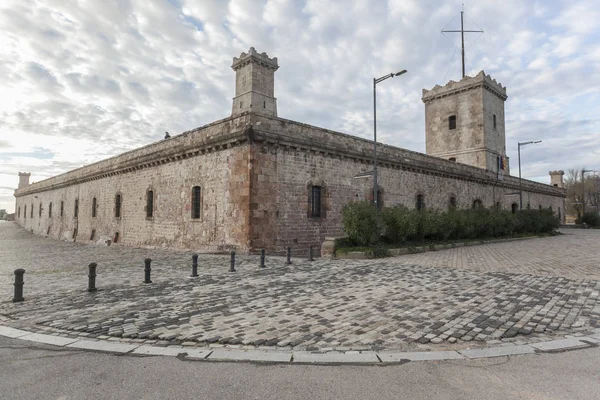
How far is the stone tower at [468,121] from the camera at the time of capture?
30166mm

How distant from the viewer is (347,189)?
17438mm

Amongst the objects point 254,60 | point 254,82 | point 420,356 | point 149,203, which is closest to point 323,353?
point 420,356

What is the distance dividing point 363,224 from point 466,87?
25169 millimetres

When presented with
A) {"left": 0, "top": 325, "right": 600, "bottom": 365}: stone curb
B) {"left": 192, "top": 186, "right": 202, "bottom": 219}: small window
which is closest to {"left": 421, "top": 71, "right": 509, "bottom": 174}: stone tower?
{"left": 192, "top": 186, "right": 202, "bottom": 219}: small window

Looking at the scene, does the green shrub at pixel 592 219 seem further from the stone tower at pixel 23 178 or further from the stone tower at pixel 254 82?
the stone tower at pixel 23 178

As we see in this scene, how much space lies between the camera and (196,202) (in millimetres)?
16297

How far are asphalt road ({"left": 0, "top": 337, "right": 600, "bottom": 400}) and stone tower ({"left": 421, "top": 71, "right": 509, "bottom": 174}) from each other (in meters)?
30.4

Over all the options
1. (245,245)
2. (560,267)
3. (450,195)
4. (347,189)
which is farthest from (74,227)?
(560,267)

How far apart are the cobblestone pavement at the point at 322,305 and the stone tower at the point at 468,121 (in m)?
22.8

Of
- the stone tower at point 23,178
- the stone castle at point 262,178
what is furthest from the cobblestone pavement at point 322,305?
the stone tower at point 23,178

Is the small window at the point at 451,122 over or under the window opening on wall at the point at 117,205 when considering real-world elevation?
over

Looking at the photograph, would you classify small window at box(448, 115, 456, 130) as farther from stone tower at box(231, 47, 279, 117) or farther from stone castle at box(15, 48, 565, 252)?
stone tower at box(231, 47, 279, 117)

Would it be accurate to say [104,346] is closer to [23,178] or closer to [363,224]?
[363,224]

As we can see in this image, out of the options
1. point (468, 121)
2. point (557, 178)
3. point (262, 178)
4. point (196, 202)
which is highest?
point (468, 121)
